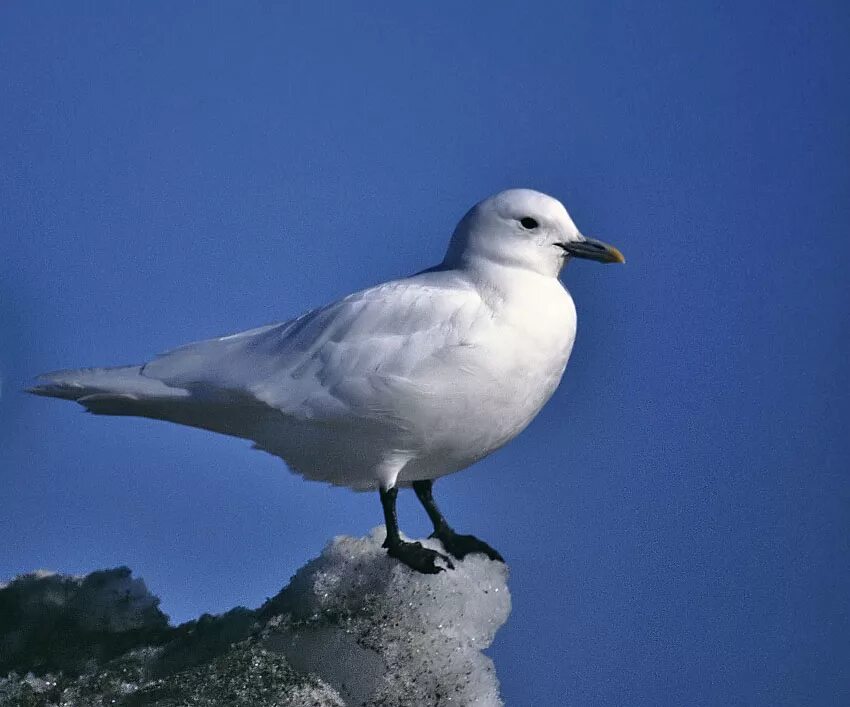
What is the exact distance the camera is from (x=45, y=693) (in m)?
2.46

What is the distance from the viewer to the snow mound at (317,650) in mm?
2354

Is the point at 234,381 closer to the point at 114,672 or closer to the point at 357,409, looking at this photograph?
the point at 357,409

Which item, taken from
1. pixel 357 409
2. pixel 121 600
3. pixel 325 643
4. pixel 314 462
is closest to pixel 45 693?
pixel 121 600

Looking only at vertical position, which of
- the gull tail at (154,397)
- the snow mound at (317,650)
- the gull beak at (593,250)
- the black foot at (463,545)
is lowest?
the snow mound at (317,650)

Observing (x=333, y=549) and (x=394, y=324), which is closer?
(x=394, y=324)

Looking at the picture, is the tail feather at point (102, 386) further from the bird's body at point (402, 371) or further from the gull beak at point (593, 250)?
the gull beak at point (593, 250)

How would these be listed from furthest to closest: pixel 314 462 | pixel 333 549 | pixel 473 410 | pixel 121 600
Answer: pixel 121 600, pixel 333 549, pixel 314 462, pixel 473 410

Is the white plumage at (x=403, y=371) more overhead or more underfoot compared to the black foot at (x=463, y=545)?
more overhead

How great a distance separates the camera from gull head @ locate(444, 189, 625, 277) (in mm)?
2326

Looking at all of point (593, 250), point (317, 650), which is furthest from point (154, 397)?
point (593, 250)

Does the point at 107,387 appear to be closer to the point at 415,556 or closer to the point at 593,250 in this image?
the point at 415,556

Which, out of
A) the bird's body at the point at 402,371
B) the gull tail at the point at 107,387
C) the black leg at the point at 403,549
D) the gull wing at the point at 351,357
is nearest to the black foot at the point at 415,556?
the black leg at the point at 403,549

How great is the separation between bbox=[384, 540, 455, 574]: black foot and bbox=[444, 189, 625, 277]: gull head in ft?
2.19

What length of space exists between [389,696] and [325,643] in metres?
0.20
